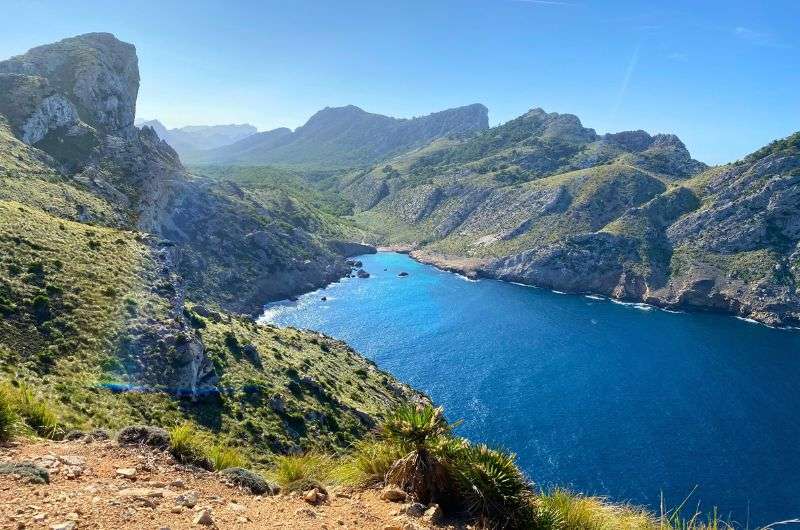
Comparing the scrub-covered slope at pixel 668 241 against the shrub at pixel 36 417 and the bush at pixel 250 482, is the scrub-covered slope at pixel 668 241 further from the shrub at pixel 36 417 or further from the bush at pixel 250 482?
the shrub at pixel 36 417

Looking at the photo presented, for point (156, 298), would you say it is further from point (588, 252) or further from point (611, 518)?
point (588, 252)

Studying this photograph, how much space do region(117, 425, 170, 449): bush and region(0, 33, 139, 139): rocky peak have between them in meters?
124

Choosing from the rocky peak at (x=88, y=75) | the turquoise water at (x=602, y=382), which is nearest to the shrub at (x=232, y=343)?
the turquoise water at (x=602, y=382)

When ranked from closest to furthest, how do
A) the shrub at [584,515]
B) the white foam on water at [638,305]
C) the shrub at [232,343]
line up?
1. the shrub at [584,515]
2. the shrub at [232,343]
3. the white foam on water at [638,305]

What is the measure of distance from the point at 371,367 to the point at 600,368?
45.5m

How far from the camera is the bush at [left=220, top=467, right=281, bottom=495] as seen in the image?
1312 cm

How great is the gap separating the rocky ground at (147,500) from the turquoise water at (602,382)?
5286 centimetres

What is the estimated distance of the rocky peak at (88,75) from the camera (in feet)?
405

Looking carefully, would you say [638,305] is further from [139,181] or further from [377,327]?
[139,181]

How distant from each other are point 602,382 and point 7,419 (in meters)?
94.0

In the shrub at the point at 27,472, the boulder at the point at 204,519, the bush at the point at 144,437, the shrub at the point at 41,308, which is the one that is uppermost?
the shrub at the point at 27,472

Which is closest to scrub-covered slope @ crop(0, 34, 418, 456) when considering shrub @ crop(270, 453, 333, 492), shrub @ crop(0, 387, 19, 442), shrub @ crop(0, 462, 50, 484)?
shrub @ crop(0, 387, 19, 442)

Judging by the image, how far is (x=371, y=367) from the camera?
8675cm

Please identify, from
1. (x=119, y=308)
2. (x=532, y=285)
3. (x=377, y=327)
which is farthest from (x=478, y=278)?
(x=119, y=308)
